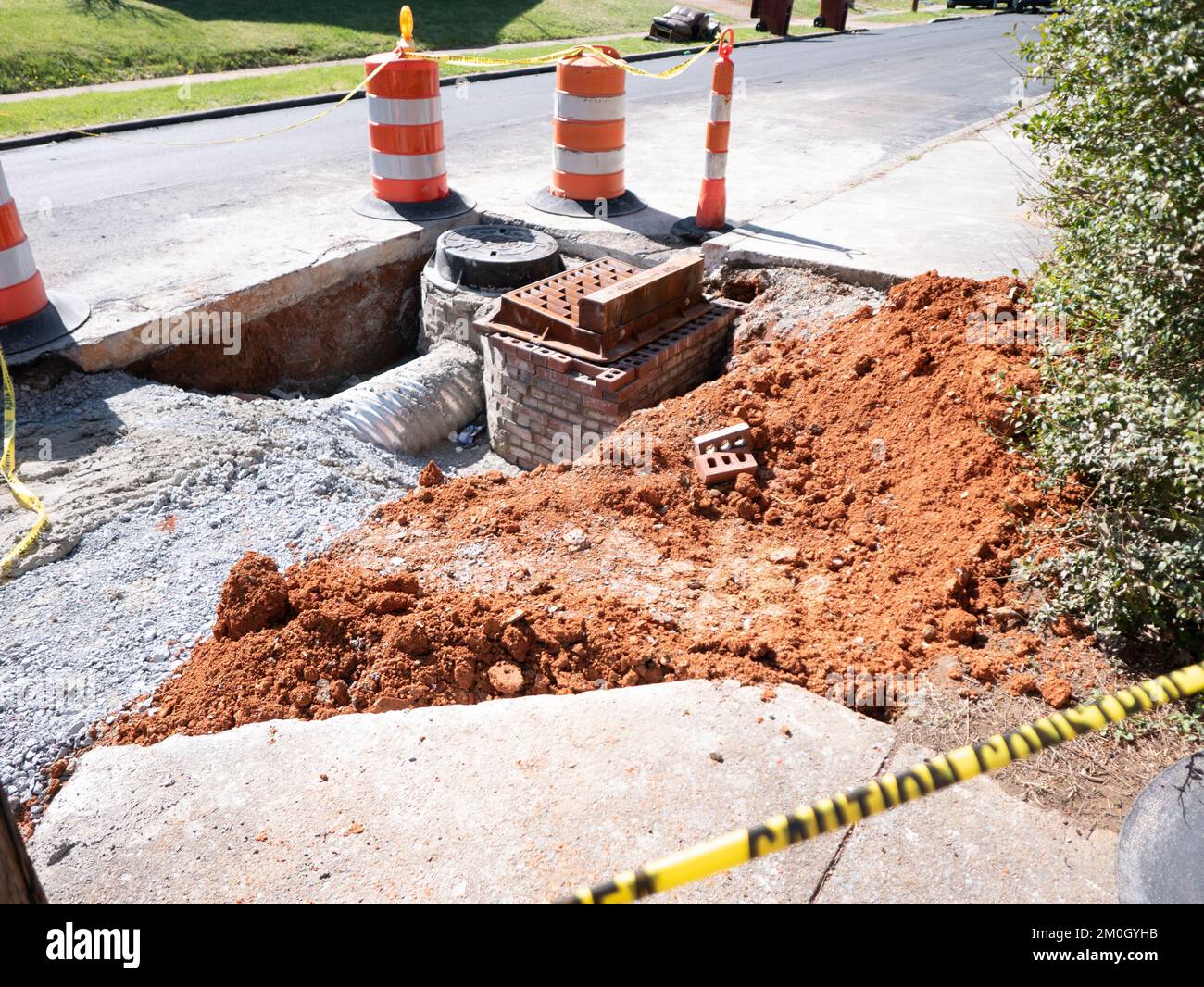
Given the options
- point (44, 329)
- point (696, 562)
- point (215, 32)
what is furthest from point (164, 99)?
point (696, 562)

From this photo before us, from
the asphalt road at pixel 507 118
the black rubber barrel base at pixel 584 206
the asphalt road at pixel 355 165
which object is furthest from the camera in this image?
A: the asphalt road at pixel 507 118

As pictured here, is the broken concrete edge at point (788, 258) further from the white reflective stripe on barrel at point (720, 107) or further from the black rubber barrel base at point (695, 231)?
the white reflective stripe on barrel at point (720, 107)

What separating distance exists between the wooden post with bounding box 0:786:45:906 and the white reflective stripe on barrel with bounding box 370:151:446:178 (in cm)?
697

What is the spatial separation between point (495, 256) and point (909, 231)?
315 cm

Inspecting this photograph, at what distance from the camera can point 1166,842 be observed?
2436mm

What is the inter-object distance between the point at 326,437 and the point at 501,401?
49.1 inches

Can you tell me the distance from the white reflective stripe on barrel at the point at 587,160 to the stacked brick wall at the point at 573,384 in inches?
92.2

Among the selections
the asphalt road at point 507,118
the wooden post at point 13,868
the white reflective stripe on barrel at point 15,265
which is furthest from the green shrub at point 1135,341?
the asphalt road at point 507,118

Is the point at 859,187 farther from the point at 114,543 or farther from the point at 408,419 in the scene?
the point at 114,543

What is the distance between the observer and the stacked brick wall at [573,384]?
221 inches

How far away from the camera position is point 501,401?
20.5ft
